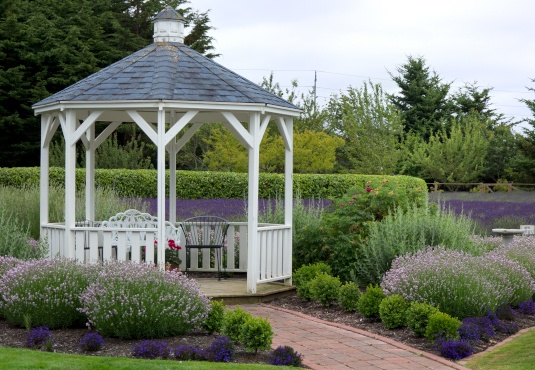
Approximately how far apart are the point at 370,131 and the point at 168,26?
864 inches

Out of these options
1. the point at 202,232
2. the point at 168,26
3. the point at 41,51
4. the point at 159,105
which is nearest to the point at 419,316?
the point at 159,105

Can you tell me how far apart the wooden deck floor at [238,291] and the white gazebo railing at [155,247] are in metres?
0.18

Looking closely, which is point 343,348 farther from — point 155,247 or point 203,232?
point 203,232

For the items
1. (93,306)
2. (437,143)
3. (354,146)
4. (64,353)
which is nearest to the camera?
(64,353)

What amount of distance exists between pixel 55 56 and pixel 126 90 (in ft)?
69.8

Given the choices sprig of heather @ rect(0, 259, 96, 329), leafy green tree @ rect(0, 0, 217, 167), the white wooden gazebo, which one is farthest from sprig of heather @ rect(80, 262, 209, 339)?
leafy green tree @ rect(0, 0, 217, 167)

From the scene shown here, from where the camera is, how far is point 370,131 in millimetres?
33000

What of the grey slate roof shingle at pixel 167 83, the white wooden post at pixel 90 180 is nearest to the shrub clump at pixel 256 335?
the grey slate roof shingle at pixel 167 83

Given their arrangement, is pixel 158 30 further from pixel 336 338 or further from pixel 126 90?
pixel 336 338

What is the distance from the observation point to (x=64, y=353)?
7.23 meters

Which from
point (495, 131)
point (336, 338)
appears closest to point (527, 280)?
point (336, 338)

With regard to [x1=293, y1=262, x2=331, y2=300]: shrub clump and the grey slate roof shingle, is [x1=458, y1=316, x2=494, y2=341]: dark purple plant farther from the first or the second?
the grey slate roof shingle

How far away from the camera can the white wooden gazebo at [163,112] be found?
10008 millimetres

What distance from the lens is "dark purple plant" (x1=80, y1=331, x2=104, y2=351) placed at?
24.1 feet
